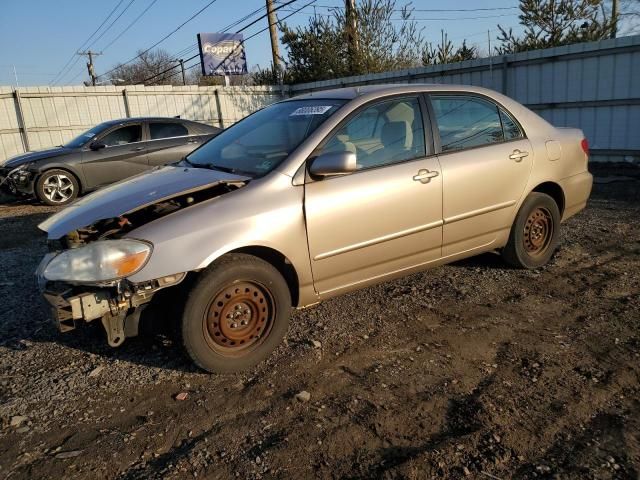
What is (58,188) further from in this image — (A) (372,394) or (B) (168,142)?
(A) (372,394)

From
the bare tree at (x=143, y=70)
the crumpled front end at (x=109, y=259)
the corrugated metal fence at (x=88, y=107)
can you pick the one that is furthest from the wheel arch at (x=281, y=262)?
the bare tree at (x=143, y=70)

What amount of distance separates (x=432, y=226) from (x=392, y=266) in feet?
1.45

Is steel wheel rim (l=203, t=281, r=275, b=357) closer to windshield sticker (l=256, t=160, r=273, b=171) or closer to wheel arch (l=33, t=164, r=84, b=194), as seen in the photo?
windshield sticker (l=256, t=160, r=273, b=171)

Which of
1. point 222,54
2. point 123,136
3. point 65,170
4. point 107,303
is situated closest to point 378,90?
point 107,303

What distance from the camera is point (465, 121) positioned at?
165 inches

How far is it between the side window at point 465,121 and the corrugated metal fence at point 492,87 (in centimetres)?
686

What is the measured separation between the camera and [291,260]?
Result: 3.24m

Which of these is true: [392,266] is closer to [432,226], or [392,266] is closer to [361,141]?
[432,226]

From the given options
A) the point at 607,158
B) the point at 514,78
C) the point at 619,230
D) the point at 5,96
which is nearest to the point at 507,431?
the point at 619,230

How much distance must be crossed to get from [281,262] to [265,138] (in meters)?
1.05

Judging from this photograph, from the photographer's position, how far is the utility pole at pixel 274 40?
20.5m

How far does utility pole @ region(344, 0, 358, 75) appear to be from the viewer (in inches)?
703

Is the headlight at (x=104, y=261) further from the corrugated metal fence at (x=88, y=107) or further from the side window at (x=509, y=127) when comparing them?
the corrugated metal fence at (x=88, y=107)

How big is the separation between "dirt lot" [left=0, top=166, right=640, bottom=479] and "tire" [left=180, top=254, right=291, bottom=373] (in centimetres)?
15
